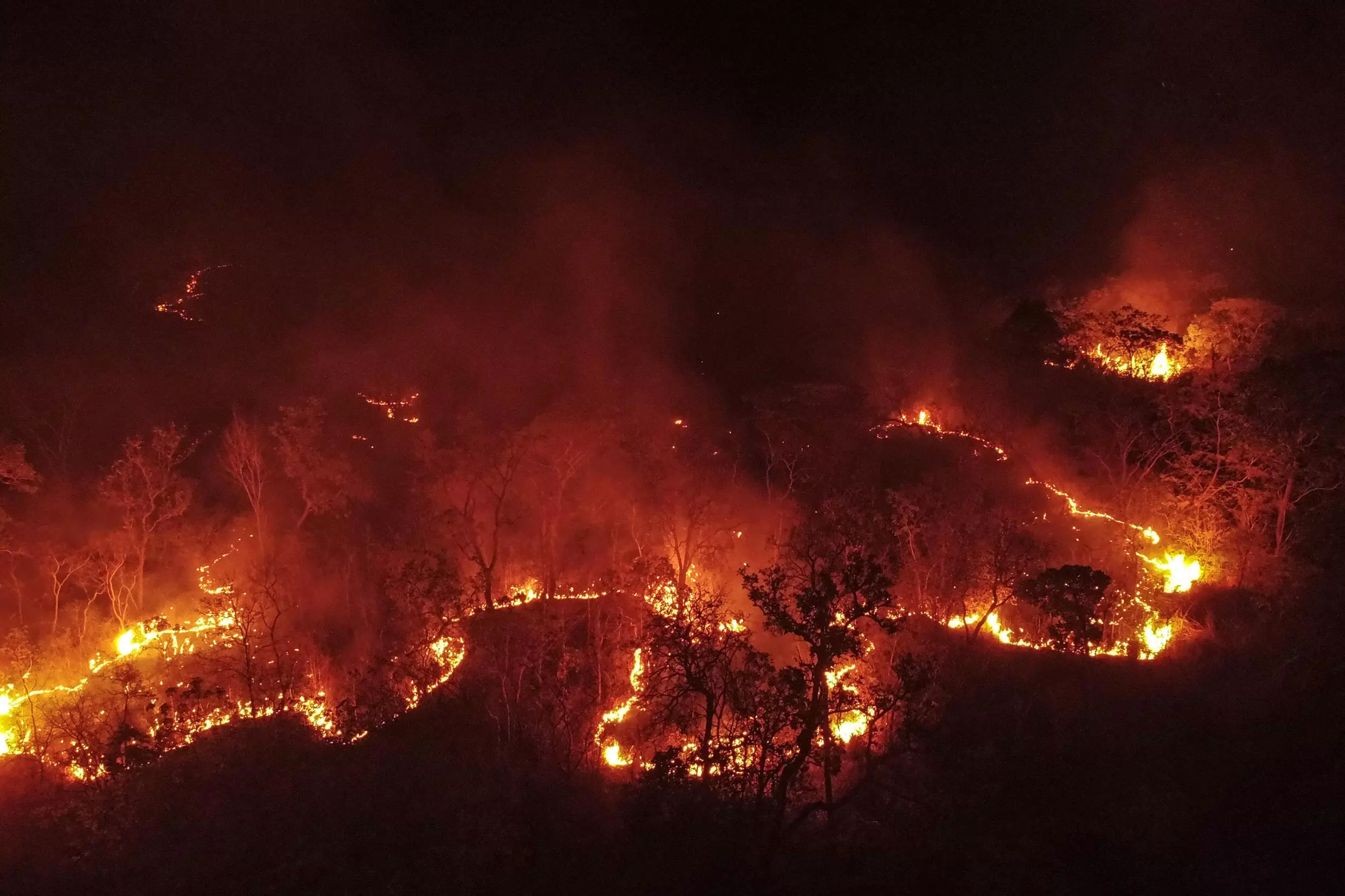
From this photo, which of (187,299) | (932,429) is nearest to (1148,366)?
(932,429)

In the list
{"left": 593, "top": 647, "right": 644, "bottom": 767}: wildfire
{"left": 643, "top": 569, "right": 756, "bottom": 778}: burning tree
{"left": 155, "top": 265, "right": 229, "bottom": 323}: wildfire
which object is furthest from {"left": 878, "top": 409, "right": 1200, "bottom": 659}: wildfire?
{"left": 155, "top": 265, "right": 229, "bottom": 323}: wildfire

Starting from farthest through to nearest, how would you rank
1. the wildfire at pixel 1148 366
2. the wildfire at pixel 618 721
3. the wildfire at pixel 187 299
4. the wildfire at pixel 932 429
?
the wildfire at pixel 187 299 < the wildfire at pixel 1148 366 < the wildfire at pixel 932 429 < the wildfire at pixel 618 721

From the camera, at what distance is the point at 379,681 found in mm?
24125

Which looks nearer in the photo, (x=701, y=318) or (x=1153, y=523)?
(x=1153, y=523)

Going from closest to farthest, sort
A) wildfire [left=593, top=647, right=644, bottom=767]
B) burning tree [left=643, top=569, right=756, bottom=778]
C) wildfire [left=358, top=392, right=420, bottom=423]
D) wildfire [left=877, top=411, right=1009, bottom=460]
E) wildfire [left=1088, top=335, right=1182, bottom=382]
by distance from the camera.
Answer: burning tree [left=643, top=569, right=756, bottom=778] → wildfire [left=593, top=647, right=644, bottom=767] → wildfire [left=877, top=411, right=1009, bottom=460] → wildfire [left=1088, top=335, right=1182, bottom=382] → wildfire [left=358, top=392, right=420, bottom=423]

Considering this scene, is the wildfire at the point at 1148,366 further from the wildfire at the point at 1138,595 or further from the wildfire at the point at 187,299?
the wildfire at the point at 187,299

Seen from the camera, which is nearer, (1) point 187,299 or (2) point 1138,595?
(2) point 1138,595

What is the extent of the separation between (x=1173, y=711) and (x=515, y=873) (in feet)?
48.1

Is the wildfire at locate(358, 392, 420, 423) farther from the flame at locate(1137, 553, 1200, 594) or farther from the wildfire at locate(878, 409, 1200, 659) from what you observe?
the flame at locate(1137, 553, 1200, 594)

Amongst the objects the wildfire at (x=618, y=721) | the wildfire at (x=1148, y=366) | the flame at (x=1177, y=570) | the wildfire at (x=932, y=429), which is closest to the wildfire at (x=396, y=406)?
the wildfire at (x=618, y=721)

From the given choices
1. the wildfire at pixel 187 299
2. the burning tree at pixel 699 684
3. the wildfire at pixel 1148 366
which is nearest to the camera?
the burning tree at pixel 699 684

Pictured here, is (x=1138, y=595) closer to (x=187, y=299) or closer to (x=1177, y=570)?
(x=1177, y=570)

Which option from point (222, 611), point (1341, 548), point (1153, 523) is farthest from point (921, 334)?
point (222, 611)

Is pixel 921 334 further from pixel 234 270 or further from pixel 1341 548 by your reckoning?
pixel 234 270
